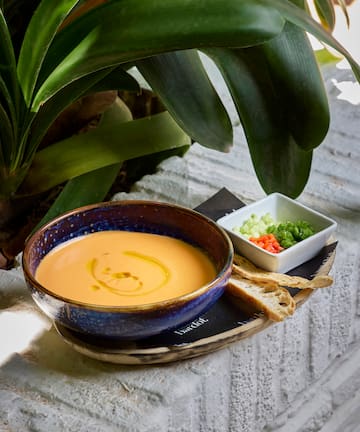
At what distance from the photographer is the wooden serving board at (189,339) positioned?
37.6 inches

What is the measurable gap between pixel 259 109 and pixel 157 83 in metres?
0.14

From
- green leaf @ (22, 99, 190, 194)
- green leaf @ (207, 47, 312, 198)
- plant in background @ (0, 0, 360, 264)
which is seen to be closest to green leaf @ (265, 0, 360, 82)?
plant in background @ (0, 0, 360, 264)

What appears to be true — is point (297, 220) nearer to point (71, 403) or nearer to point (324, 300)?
point (324, 300)

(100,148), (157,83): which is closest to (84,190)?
(100,148)

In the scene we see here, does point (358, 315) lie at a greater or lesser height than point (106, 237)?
lesser

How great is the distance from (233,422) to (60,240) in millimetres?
295

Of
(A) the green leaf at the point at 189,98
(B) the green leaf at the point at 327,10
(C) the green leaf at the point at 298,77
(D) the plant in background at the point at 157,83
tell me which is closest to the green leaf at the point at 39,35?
(D) the plant in background at the point at 157,83

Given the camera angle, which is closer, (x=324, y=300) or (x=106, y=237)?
(x=106, y=237)

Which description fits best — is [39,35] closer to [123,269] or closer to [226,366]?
[123,269]

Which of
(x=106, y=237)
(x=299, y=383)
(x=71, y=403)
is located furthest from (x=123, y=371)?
(x=299, y=383)

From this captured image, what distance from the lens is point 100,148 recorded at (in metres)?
1.30

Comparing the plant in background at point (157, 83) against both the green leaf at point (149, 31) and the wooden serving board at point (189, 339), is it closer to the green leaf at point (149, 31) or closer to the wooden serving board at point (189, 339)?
the green leaf at point (149, 31)

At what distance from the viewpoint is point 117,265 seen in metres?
0.99

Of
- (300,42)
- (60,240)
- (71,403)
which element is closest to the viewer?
(71,403)
